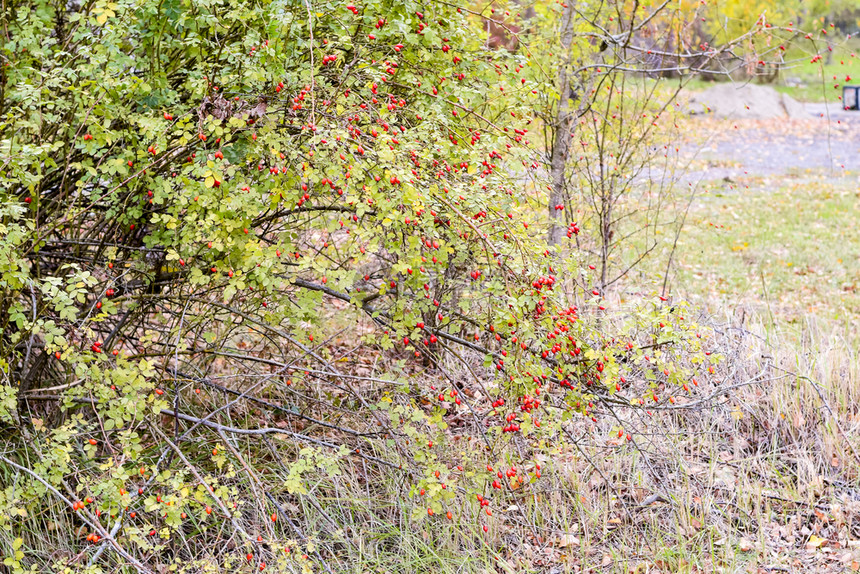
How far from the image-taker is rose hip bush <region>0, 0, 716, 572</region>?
9.79ft

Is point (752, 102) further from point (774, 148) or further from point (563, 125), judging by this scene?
point (563, 125)

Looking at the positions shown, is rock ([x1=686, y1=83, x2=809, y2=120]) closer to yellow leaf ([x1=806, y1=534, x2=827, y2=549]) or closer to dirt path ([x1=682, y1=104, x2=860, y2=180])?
dirt path ([x1=682, y1=104, x2=860, y2=180])

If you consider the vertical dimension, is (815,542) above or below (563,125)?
below

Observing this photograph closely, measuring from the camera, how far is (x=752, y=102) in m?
22.5

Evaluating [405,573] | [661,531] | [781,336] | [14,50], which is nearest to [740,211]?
[781,336]

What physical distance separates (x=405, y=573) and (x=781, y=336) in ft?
10.6

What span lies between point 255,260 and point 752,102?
2238 cm

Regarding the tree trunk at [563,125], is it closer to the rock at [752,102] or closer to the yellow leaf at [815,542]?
the yellow leaf at [815,542]

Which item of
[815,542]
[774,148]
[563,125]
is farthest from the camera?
[774,148]

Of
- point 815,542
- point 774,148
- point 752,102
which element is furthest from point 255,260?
point 752,102

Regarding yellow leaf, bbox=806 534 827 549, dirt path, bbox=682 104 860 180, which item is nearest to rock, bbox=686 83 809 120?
dirt path, bbox=682 104 860 180

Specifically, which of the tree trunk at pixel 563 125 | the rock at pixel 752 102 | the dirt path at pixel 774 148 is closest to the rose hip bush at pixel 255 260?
the tree trunk at pixel 563 125

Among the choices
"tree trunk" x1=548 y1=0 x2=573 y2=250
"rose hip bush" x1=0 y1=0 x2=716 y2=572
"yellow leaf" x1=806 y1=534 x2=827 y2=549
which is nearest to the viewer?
"rose hip bush" x1=0 y1=0 x2=716 y2=572

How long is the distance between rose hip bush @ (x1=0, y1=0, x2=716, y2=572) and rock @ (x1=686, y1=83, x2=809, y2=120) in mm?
19334
